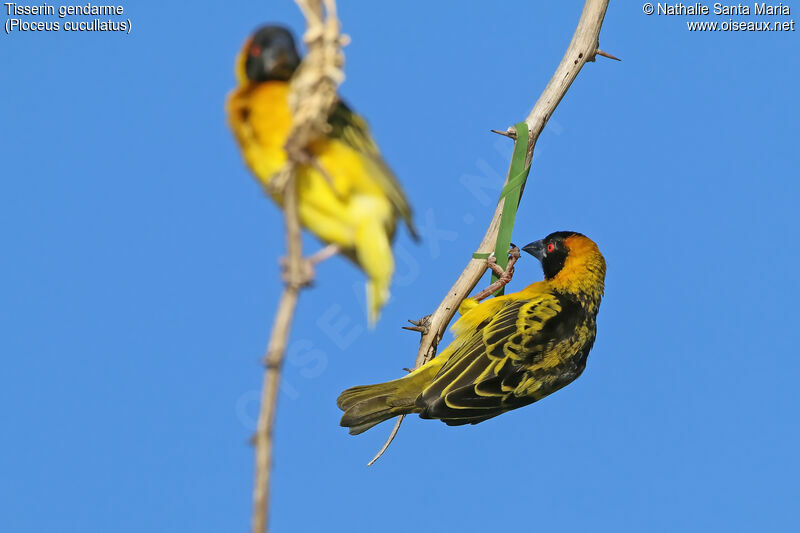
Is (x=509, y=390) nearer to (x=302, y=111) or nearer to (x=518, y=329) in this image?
(x=518, y=329)

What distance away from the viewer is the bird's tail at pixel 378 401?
3.41m

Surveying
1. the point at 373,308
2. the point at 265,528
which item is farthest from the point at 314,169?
the point at 265,528

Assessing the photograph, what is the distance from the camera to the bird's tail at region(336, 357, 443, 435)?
134 inches

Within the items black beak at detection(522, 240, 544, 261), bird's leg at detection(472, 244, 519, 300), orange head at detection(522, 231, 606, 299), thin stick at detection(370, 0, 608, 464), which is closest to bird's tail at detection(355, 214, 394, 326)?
thin stick at detection(370, 0, 608, 464)

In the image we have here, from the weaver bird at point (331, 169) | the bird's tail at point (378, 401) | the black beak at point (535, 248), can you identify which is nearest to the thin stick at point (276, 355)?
the weaver bird at point (331, 169)

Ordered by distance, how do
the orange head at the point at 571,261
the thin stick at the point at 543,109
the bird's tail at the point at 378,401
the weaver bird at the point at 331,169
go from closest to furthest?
the weaver bird at the point at 331,169, the thin stick at the point at 543,109, the bird's tail at the point at 378,401, the orange head at the point at 571,261

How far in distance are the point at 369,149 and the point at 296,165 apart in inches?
12.8

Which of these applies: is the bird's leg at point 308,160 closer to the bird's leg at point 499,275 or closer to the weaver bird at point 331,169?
the weaver bird at point 331,169

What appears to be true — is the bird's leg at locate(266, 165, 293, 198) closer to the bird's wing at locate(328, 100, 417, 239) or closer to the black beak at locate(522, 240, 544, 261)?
the bird's wing at locate(328, 100, 417, 239)

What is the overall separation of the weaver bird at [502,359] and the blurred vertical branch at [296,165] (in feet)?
6.38

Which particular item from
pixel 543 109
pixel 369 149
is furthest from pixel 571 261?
pixel 369 149

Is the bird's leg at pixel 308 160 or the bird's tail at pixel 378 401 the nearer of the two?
the bird's leg at pixel 308 160

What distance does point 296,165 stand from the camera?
1.48 meters

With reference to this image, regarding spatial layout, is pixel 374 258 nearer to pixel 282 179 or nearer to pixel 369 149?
pixel 369 149
